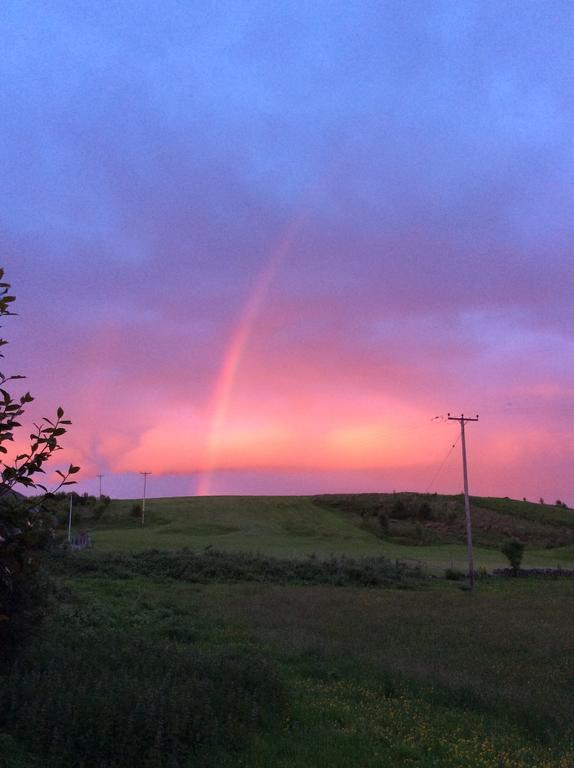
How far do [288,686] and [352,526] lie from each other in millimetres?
97146

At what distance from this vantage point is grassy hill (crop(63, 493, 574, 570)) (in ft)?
249

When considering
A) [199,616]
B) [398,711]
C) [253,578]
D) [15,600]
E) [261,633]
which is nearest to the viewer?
[15,600]

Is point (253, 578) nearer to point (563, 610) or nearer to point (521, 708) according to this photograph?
point (563, 610)

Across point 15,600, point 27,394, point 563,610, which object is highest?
point 27,394

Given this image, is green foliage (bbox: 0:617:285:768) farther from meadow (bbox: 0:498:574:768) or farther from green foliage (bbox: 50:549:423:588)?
green foliage (bbox: 50:549:423:588)

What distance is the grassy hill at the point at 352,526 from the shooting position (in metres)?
76.0

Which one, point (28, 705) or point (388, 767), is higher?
point (28, 705)

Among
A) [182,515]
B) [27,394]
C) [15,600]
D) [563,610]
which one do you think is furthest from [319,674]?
[182,515]

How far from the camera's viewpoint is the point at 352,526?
105 m

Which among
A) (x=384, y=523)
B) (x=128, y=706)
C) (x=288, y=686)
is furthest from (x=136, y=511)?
(x=128, y=706)

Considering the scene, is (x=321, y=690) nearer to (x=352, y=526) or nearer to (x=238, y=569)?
(x=238, y=569)

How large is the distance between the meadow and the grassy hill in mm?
40672

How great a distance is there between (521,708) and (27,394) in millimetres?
8568

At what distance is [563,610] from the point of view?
2941cm
